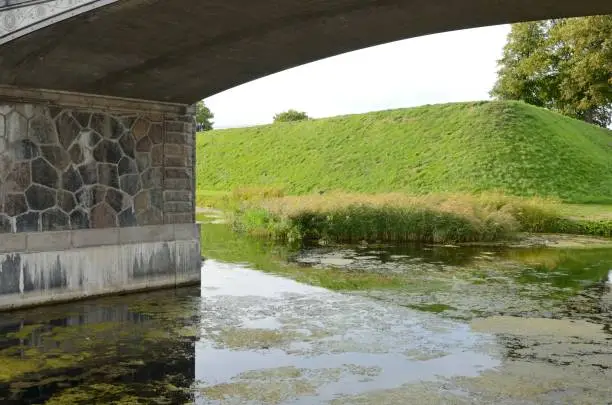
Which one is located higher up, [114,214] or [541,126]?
[541,126]

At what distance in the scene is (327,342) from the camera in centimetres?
792

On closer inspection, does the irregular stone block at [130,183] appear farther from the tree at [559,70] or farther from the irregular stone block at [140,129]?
the tree at [559,70]

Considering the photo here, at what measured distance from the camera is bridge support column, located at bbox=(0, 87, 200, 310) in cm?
990

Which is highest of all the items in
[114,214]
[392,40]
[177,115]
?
[392,40]

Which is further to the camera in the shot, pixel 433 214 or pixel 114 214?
pixel 433 214

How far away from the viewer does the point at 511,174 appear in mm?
32469

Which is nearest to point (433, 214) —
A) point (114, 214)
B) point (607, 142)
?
point (114, 214)

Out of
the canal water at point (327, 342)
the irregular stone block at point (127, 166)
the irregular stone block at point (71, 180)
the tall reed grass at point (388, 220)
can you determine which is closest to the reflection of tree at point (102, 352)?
the canal water at point (327, 342)

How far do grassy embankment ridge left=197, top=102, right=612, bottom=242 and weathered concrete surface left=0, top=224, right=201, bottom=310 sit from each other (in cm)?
914

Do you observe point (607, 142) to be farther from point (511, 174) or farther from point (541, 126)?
point (511, 174)

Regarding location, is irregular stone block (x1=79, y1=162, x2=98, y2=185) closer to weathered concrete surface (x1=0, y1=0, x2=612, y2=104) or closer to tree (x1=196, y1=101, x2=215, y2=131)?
weathered concrete surface (x1=0, y1=0, x2=612, y2=104)

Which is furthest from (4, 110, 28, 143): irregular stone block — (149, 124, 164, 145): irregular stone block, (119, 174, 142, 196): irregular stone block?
(149, 124, 164, 145): irregular stone block

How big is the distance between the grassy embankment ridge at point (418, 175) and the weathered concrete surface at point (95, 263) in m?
9.14

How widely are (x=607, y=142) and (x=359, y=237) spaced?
2880 cm
